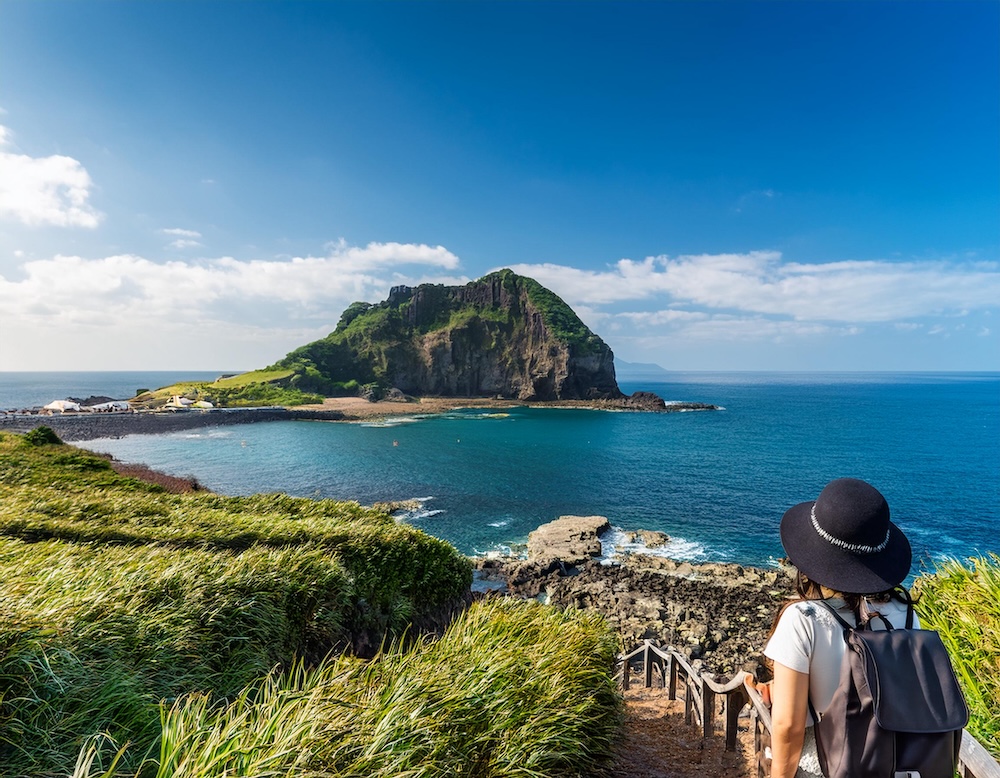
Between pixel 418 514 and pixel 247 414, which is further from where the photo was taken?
pixel 247 414

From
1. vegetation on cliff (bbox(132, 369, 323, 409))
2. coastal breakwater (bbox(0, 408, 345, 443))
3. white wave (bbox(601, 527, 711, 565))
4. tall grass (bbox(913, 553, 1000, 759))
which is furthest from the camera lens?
vegetation on cliff (bbox(132, 369, 323, 409))

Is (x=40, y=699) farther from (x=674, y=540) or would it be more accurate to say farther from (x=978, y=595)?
(x=674, y=540)

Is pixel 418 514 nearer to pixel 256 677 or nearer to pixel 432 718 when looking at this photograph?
pixel 256 677

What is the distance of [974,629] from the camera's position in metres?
5.65

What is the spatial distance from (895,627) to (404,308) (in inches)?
5987

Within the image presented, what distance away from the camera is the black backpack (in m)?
2.24

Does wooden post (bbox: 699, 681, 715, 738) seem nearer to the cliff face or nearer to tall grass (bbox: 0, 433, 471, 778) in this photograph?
tall grass (bbox: 0, 433, 471, 778)

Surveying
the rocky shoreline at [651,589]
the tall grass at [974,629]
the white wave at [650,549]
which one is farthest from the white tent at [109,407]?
the tall grass at [974,629]

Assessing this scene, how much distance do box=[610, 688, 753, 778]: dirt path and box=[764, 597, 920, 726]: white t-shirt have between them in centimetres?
393

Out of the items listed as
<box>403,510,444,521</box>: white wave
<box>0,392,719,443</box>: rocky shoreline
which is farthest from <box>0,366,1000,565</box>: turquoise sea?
<box>0,392,719,443</box>: rocky shoreline

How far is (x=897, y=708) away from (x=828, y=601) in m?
0.50

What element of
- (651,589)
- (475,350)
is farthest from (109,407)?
(651,589)

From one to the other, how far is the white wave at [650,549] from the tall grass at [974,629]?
21.4 m

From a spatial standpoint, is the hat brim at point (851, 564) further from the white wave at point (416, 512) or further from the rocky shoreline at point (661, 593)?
the white wave at point (416, 512)
